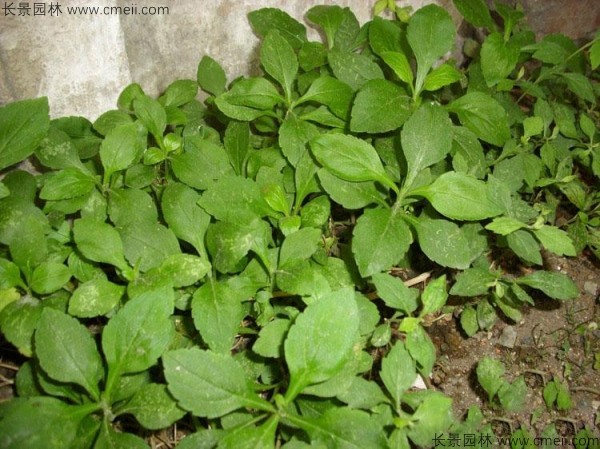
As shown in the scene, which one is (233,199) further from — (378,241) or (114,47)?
(114,47)

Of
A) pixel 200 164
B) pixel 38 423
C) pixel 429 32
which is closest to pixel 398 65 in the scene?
pixel 429 32

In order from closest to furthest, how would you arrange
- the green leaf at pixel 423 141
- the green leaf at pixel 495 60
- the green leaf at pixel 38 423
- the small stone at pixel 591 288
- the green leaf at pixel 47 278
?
the green leaf at pixel 38 423 < the green leaf at pixel 47 278 < the green leaf at pixel 423 141 < the green leaf at pixel 495 60 < the small stone at pixel 591 288

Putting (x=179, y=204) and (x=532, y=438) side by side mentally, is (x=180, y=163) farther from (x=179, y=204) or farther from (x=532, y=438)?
(x=532, y=438)

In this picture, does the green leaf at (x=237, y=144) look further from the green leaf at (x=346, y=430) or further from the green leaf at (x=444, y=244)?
the green leaf at (x=346, y=430)

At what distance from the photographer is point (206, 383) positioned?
107 centimetres

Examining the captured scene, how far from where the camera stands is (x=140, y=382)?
4.03 feet

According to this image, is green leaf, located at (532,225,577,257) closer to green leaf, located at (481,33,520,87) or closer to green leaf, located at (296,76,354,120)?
green leaf, located at (481,33,520,87)

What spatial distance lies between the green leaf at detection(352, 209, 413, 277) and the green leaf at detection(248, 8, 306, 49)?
76 cm

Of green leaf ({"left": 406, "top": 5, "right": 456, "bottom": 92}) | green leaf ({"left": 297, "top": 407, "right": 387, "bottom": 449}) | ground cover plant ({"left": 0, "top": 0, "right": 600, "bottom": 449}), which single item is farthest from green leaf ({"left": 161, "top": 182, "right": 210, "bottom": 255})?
green leaf ({"left": 406, "top": 5, "right": 456, "bottom": 92})

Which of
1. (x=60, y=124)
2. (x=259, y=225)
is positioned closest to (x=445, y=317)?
(x=259, y=225)

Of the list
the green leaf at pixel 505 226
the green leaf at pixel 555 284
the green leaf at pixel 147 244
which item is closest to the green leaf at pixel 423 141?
the green leaf at pixel 505 226

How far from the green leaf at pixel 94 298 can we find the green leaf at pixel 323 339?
45cm

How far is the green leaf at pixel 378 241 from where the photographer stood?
1.21 m

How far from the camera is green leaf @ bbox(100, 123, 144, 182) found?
1.39 m
